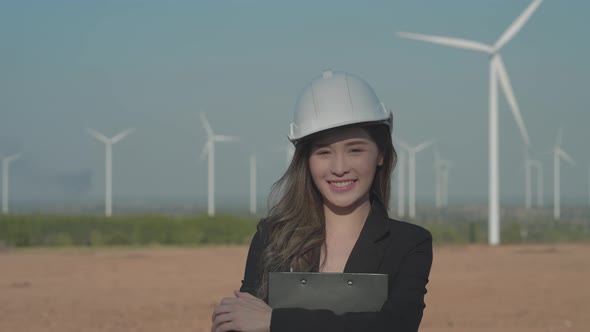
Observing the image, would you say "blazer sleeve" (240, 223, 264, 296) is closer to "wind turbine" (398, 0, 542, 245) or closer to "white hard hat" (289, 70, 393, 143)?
"white hard hat" (289, 70, 393, 143)

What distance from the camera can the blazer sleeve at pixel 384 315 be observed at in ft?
8.83

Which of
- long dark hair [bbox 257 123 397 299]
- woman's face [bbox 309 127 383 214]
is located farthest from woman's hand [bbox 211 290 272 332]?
woman's face [bbox 309 127 383 214]

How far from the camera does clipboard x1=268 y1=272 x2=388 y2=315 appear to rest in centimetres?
273

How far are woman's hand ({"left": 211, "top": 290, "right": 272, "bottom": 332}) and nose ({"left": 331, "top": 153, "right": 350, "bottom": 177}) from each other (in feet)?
1.62

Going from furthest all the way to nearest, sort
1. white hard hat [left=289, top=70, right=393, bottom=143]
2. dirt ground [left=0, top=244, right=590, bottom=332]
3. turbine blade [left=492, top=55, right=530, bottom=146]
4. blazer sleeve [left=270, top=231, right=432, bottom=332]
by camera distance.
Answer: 1. turbine blade [left=492, top=55, right=530, bottom=146]
2. dirt ground [left=0, top=244, right=590, bottom=332]
3. white hard hat [left=289, top=70, right=393, bottom=143]
4. blazer sleeve [left=270, top=231, right=432, bottom=332]

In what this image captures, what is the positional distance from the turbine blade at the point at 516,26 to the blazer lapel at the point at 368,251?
31483 millimetres

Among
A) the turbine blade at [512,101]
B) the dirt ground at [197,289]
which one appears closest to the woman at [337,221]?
the dirt ground at [197,289]

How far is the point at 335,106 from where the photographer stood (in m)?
2.93

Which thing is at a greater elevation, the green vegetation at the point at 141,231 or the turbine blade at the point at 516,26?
the turbine blade at the point at 516,26

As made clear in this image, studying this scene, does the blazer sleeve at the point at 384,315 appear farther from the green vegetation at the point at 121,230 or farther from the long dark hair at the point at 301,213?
the green vegetation at the point at 121,230

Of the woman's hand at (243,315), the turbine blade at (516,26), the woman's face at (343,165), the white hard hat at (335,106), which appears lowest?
the woman's hand at (243,315)

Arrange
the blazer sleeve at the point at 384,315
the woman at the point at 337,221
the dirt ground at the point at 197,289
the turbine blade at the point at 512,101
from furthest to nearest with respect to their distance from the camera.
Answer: the turbine blade at the point at 512,101 → the dirt ground at the point at 197,289 → the woman at the point at 337,221 → the blazer sleeve at the point at 384,315

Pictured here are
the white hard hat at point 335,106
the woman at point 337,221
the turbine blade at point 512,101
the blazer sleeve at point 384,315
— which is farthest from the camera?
the turbine blade at point 512,101

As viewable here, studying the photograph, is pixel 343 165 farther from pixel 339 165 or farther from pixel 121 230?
pixel 121 230
